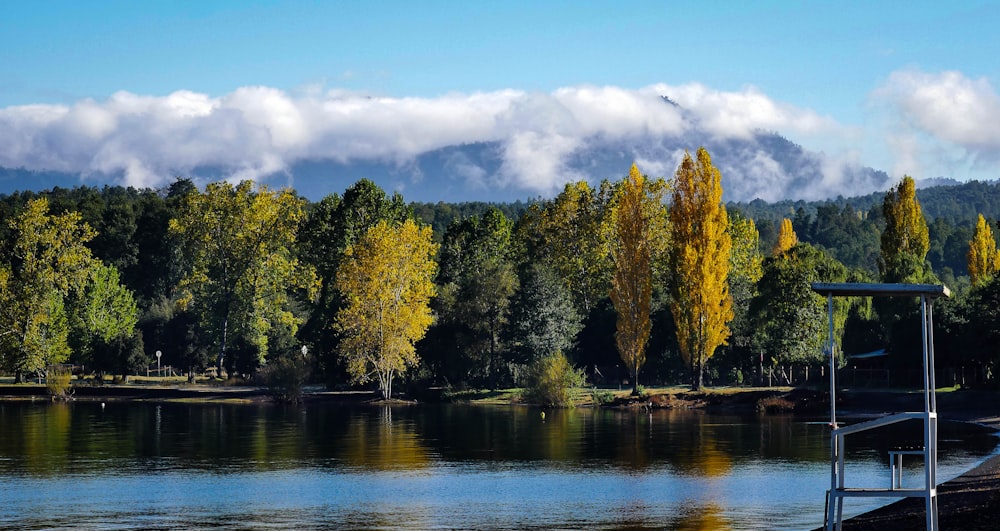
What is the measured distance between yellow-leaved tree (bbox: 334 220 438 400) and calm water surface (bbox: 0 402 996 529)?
518 inches

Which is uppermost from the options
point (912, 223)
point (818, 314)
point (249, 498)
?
point (912, 223)

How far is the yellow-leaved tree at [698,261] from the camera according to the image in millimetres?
93750

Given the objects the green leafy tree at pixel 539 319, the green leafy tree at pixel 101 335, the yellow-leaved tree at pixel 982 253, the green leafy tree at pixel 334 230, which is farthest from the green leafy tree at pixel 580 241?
the green leafy tree at pixel 101 335

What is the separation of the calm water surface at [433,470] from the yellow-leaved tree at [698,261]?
9.04m

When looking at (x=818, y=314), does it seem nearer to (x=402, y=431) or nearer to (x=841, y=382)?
(x=841, y=382)

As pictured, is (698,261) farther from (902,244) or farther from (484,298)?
(902,244)

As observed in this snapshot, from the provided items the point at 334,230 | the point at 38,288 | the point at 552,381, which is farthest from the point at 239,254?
the point at 552,381

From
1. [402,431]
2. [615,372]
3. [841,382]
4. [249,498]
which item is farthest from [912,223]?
[249,498]

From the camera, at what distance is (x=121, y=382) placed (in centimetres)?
11681

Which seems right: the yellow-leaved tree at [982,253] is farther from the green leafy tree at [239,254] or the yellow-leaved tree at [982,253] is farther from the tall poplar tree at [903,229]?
the green leafy tree at [239,254]

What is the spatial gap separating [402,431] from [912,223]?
59930mm

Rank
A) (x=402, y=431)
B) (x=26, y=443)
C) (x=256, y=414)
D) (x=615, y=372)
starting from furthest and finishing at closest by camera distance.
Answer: (x=615, y=372)
(x=256, y=414)
(x=402, y=431)
(x=26, y=443)

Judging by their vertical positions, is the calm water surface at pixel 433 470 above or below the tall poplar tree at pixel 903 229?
below

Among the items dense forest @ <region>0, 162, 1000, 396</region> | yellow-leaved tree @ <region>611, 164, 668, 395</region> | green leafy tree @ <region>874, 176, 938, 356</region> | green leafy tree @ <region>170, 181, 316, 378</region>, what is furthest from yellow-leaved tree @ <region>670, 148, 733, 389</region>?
green leafy tree @ <region>170, 181, 316, 378</region>
